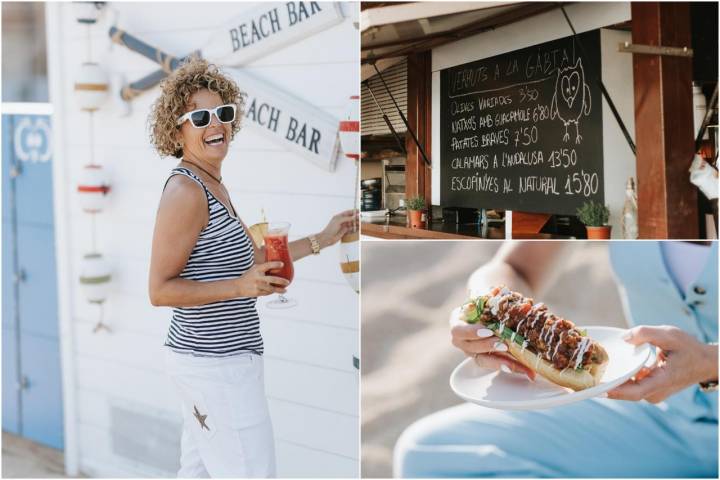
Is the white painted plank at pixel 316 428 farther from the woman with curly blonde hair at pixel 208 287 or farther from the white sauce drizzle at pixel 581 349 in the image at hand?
the white sauce drizzle at pixel 581 349

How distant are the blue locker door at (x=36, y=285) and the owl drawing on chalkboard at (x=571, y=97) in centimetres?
227

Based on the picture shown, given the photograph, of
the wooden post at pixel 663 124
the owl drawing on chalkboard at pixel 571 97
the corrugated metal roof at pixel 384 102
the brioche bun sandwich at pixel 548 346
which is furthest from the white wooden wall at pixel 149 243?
the wooden post at pixel 663 124

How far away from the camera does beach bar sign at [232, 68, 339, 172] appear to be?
253cm

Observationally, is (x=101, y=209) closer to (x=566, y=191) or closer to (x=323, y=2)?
(x=323, y=2)

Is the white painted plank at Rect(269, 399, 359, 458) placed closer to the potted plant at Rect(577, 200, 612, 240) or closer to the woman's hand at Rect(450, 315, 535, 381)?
the woman's hand at Rect(450, 315, 535, 381)

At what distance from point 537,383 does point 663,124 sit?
89 centimetres

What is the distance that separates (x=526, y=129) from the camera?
2.15m

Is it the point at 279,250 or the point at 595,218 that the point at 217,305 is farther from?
the point at 595,218

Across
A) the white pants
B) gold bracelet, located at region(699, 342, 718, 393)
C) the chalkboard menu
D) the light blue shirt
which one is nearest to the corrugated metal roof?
the chalkboard menu

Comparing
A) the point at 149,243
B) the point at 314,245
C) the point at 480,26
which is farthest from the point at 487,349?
the point at 149,243

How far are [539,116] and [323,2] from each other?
2.87 feet

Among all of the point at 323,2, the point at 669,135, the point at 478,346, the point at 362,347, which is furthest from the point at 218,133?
the point at 669,135

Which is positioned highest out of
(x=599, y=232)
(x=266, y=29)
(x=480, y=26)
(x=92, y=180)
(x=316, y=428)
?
(x=266, y=29)

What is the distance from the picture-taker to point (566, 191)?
208cm
